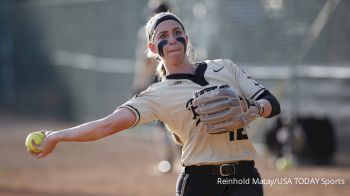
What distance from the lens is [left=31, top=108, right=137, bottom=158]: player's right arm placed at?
4391 millimetres

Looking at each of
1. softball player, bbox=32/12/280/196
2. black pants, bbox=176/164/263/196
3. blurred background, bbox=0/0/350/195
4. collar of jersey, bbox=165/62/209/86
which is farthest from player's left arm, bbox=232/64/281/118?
blurred background, bbox=0/0/350/195

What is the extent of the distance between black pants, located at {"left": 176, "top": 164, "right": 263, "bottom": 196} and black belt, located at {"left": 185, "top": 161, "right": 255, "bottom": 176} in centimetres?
1

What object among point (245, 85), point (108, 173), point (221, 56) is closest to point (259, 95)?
point (245, 85)

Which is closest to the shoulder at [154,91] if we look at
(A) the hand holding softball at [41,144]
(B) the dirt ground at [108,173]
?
(A) the hand holding softball at [41,144]

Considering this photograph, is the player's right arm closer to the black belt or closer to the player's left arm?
the black belt

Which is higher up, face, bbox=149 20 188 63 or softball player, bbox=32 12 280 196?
face, bbox=149 20 188 63

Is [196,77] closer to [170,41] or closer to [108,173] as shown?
[170,41]

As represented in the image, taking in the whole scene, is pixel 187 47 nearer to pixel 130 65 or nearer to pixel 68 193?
pixel 68 193

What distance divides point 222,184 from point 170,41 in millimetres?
934

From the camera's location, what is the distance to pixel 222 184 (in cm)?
452

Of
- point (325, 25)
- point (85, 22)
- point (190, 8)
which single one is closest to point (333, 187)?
point (325, 25)

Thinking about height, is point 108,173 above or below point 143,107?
above

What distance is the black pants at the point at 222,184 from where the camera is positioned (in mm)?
4512

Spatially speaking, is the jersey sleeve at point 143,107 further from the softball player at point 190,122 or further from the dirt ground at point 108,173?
the dirt ground at point 108,173
